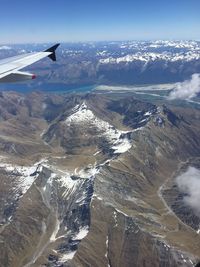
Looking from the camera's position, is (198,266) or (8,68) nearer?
(198,266)

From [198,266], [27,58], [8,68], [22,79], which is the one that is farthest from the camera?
[27,58]

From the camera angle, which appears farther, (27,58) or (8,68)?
(27,58)

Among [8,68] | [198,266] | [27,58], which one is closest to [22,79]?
[8,68]

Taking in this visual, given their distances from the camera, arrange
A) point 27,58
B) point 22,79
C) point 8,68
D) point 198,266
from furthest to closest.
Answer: point 27,58
point 8,68
point 22,79
point 198,266

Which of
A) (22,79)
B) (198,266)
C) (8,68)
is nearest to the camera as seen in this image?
(198,266)

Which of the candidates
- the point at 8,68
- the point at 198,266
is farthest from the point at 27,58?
the point at 198,266

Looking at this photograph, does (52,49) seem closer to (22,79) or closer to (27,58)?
(27,58)

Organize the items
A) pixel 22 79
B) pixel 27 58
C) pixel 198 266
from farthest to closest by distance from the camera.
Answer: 1. pixel 27 58
2. pixel 22 79
3. pixel 198 266

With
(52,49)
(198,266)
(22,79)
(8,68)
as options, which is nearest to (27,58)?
(52,49)
